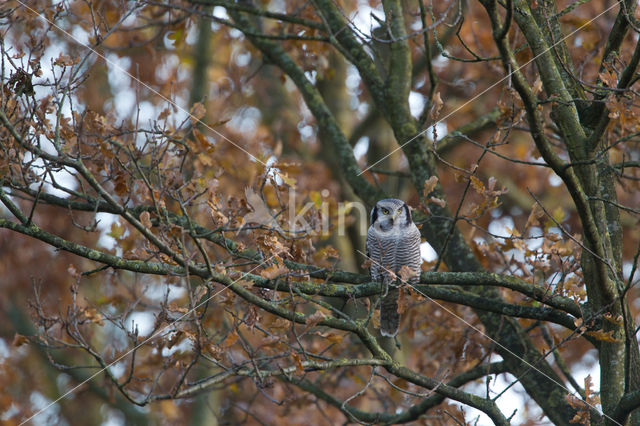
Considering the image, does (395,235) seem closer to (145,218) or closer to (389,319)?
(389,319)

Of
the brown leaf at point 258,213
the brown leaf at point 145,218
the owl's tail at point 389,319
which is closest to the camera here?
the brown leaf at point 145,218

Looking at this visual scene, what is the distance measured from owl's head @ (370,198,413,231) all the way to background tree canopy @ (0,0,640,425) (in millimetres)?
189

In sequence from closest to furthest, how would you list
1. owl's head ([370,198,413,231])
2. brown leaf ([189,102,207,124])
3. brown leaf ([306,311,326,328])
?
1. brown leaf ([306,311,326,328])
2. brown leaf ([189,102,207,124])
3. owl's head ([370,198,413,231])

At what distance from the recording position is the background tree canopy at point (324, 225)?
12.6ft

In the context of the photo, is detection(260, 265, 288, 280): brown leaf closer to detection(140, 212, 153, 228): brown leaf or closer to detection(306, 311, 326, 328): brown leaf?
detection(306, 311, 326, 328): brown leaf

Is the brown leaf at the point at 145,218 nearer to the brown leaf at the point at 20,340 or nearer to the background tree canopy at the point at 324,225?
the background tree canopy at the point at 324,225

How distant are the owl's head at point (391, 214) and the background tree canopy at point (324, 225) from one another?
189 millimetres

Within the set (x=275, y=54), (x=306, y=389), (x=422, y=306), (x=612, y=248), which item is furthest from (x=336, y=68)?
(x=612, y=248)

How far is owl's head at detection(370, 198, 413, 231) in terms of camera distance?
581 centimetres

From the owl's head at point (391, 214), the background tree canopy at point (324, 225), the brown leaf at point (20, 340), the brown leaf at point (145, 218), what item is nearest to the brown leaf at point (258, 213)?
the background tree canopy at point (324, 225)

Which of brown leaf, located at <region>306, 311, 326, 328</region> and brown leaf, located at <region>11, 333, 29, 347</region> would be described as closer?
brown leaf, located at <region>306, 311, 326, 328</region>

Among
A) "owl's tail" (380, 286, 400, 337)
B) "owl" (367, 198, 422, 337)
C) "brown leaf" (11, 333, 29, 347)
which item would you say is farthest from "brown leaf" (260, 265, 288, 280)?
"owl's tail" (380, 286, 400, 337)

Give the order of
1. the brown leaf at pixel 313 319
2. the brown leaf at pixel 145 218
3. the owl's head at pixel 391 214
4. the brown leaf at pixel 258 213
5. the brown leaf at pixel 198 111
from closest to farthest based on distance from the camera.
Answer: the brown leaf at pixel 145 218 → the brown leaf at pixel 313 319 → the brown leaf at pixel 258 213 → the brown leaf at pixel 198 111 → the owl's head at pixel 391 214

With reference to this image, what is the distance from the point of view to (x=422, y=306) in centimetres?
711
